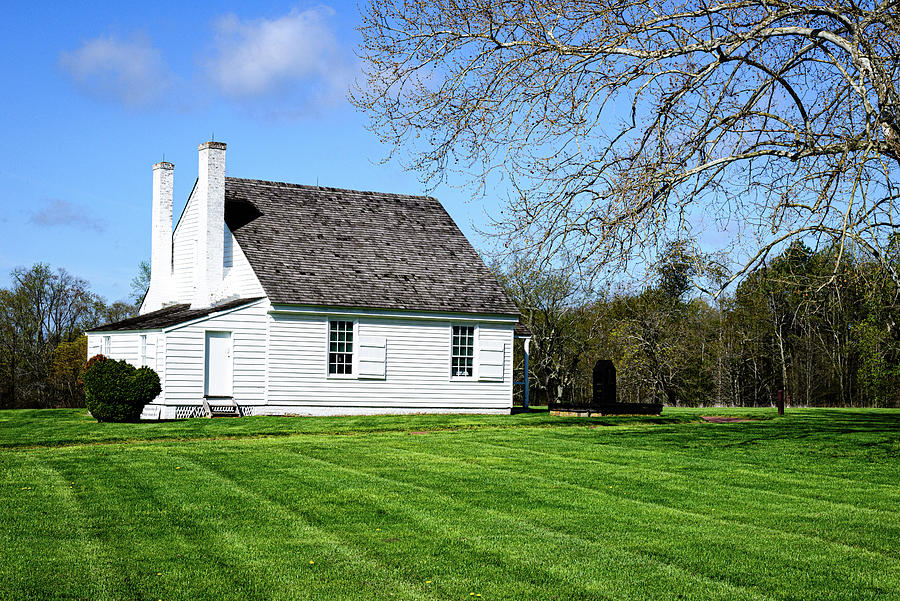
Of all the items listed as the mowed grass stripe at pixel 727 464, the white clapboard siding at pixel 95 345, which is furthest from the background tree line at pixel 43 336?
the mowed grass stripe at pixel 727 464

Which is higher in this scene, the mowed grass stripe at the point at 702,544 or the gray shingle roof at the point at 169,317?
the gray shingle roof at the point at 169,317

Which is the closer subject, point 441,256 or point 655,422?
point 655,422

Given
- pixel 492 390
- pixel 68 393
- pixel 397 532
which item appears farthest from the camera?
pixel 68 393

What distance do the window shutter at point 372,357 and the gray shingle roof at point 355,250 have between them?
119 cm

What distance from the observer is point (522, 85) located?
15305 mm

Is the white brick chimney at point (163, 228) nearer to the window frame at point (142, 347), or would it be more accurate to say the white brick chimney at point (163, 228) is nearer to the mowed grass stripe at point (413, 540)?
the window frame at point (142, 347)

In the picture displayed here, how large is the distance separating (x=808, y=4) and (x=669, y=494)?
861 cm

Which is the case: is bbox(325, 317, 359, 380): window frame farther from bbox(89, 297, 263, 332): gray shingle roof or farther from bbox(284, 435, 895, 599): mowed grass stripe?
bbox(284, 435, 895, 599): mowed grass stripe

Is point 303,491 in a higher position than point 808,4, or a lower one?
lower

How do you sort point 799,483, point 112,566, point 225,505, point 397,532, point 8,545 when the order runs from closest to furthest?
point 112,566, point 8,545, point 397,532, point 225,505, point 799,483

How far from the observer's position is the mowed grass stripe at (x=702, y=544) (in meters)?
7.64

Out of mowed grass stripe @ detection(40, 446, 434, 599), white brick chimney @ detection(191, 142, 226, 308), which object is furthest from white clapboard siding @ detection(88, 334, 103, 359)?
mowed grass stripe @ detection(40, 446, 434, 599)

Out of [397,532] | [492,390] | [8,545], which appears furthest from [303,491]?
[492,390]

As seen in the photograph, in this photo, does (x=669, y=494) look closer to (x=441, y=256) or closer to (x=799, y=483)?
(x=799, y=483)
